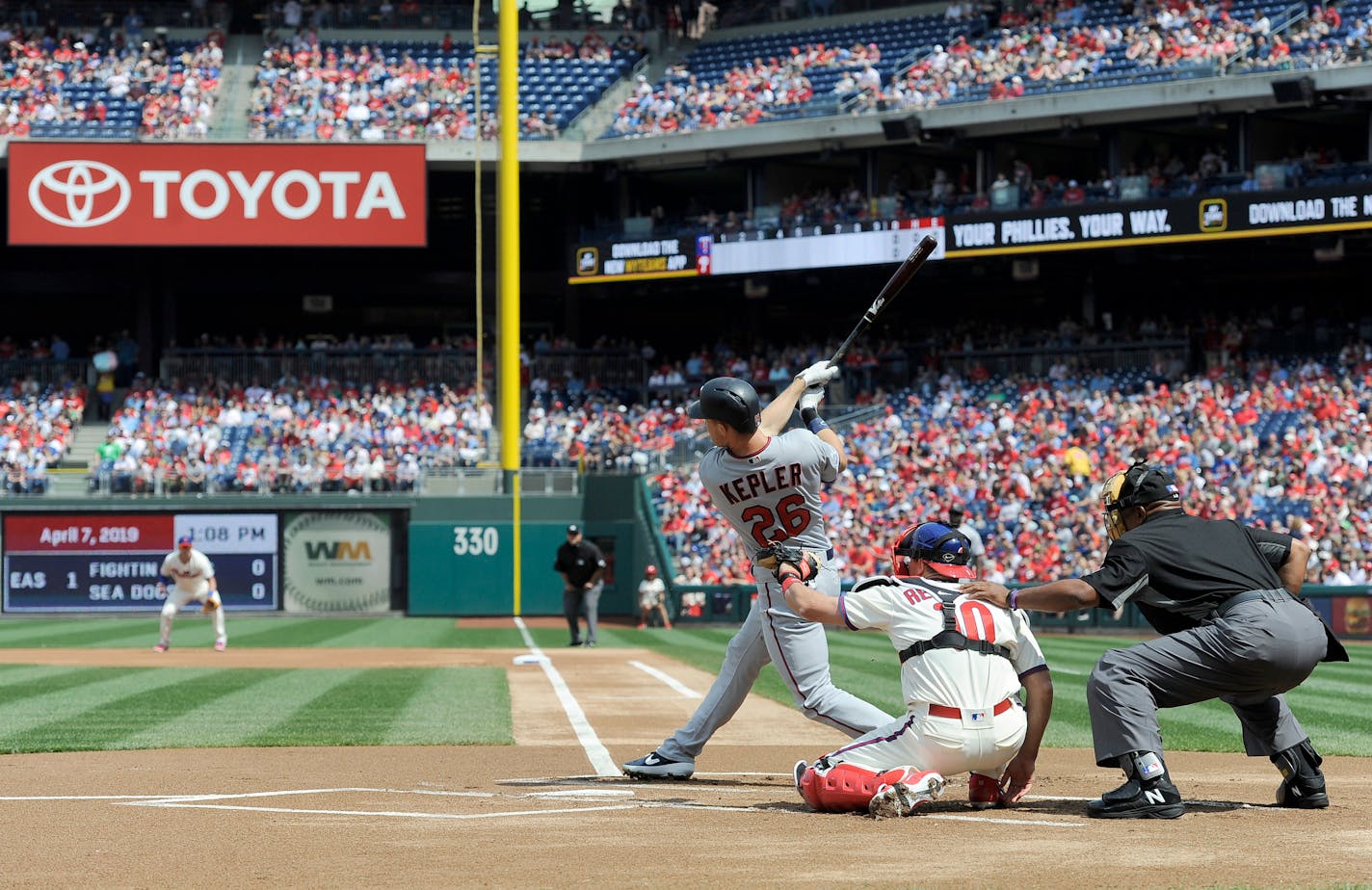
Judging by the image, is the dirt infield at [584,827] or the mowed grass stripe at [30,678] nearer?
the dirt infield at [584,827]

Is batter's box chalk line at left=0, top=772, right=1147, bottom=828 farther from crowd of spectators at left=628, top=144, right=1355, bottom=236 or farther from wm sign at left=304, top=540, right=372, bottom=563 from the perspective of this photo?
crowd of spectators at left=628, top=144, right=1355, bottom=236

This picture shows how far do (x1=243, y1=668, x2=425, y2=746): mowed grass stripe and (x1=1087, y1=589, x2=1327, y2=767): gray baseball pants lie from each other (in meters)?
5.47

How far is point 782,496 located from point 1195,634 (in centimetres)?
191

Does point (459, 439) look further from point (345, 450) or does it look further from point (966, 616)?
point (966, 616)

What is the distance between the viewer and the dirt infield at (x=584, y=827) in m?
5.54

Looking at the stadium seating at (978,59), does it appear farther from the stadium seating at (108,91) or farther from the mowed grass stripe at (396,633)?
the mowed grass stripe at (396,633)

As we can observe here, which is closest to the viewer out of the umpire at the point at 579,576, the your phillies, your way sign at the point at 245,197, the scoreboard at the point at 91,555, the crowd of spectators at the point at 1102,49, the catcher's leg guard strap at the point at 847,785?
the catcher's leg guard strap at the point at 847,785

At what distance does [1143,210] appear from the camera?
32.2 m

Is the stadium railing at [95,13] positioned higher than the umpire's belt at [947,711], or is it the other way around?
the stadium railing at [95,13]

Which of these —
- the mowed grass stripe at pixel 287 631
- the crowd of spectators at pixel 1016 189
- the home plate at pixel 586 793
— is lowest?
the mowed grass stripe at pixel 287 631

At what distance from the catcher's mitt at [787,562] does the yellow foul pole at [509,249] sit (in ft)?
85.2

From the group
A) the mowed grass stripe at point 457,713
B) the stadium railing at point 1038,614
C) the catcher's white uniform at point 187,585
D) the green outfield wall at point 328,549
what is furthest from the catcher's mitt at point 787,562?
the green outfield wall at point 328,549

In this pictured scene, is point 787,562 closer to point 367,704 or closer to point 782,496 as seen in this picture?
point 782,496

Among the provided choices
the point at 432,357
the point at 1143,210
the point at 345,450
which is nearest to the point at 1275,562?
the point at 1143,210
